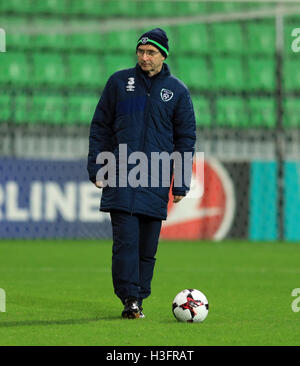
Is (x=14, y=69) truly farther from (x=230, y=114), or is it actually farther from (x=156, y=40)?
(x=156, y=40)

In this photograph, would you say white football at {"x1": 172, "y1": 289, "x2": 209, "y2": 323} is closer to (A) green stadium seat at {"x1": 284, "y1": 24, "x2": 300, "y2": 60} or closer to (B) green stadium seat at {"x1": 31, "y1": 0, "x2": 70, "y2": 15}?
(B) green stadium seat at {"x1": 31, "y1": 0, "x2": 70, "y2": 15}

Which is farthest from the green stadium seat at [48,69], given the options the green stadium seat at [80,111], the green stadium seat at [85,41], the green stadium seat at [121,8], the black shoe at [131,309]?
the black shoe at [131,309]

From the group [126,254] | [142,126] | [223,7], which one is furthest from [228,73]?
[126,254]

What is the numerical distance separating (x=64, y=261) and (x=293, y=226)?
5388 mm

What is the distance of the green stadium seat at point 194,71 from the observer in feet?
63.2

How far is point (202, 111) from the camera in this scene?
1742 cm

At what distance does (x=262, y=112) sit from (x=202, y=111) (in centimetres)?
153

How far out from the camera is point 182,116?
6250 mm

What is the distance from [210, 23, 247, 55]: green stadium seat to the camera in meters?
20.1

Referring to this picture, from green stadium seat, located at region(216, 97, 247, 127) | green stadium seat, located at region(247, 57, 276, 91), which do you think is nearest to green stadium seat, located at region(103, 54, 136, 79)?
green stadium seat, located at region(216, 97, 247, 127)

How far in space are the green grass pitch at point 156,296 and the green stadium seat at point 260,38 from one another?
285 inches

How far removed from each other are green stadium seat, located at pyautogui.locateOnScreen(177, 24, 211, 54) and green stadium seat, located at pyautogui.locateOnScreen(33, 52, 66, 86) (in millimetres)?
2712

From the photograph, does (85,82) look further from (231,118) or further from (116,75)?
(116,75)
